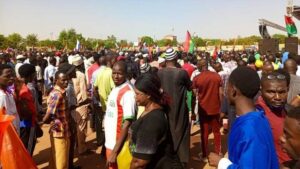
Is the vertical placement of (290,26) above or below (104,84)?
above

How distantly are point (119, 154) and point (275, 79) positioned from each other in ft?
5.46

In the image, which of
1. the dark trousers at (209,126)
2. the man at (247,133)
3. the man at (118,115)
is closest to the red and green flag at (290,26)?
the dark trousers at (209,126)

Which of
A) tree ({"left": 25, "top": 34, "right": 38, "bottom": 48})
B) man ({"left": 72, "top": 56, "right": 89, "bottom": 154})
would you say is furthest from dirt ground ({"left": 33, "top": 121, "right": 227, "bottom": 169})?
tree ({"left": 25, "top": 34, "right": 38, "bottom": 48})

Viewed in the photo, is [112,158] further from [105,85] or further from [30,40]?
[30,40]

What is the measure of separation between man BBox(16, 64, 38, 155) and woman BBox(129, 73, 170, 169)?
8.51ft

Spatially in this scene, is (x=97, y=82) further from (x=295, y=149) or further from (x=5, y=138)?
(x=295, y=149)

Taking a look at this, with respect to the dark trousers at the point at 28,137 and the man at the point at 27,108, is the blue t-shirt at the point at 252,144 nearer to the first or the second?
the man at the point at 27,108

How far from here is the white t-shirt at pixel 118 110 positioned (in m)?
3.53

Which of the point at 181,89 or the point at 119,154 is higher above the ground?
the point at 181,89

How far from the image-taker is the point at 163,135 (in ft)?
8.57

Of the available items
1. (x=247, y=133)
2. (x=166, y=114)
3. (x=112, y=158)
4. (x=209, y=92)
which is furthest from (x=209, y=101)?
(x=247, y=133)

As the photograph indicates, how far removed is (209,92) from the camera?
6.35 meters

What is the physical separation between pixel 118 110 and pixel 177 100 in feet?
6.35

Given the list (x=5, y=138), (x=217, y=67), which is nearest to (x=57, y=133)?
(x=5, y=138)
